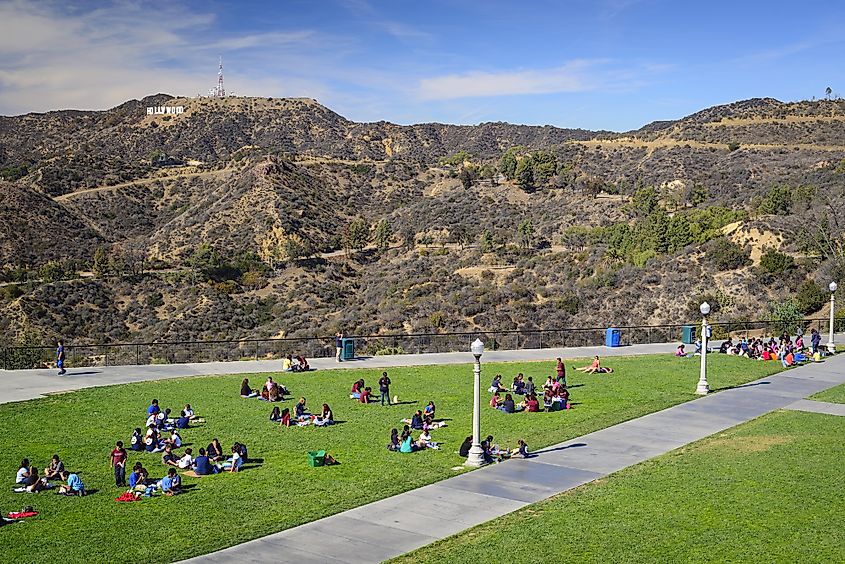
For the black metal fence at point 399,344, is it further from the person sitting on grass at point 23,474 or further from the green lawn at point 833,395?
the person sitting on grass at point 23,474

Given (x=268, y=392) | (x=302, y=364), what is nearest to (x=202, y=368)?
(x=302, y=364)

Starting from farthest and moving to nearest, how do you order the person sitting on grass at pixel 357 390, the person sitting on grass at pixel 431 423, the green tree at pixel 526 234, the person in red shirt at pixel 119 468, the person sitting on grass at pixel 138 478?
the green tree at pixel 526 234, the person sitting on grass at pixel 357 390, the person sitting on grass at pixel 431 423, the person in red shirt at pixel 119 468, the person sitting on grass at pixel 138 478

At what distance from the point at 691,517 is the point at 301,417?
37.9ft

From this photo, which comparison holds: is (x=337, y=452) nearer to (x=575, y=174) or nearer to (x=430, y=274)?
(x=430, y=274)

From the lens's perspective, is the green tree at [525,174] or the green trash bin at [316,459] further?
the green tree at [525,174]

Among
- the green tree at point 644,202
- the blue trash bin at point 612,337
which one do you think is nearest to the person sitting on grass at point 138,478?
the blue trash bin at point 612,337

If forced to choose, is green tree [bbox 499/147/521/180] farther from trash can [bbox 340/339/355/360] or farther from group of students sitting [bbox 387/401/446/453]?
group of students sitting [bbox 387/401/446/453]

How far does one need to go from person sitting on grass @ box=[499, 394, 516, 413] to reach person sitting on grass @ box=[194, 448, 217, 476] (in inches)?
370

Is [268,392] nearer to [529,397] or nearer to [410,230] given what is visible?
[529,397]

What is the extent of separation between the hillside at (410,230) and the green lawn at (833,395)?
2061cm

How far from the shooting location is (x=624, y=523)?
16.3m

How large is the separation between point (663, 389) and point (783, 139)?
→ 7785 cm

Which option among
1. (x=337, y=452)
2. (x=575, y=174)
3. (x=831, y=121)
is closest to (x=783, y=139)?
(x=831, y=121)

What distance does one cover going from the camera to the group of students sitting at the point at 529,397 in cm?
2661
